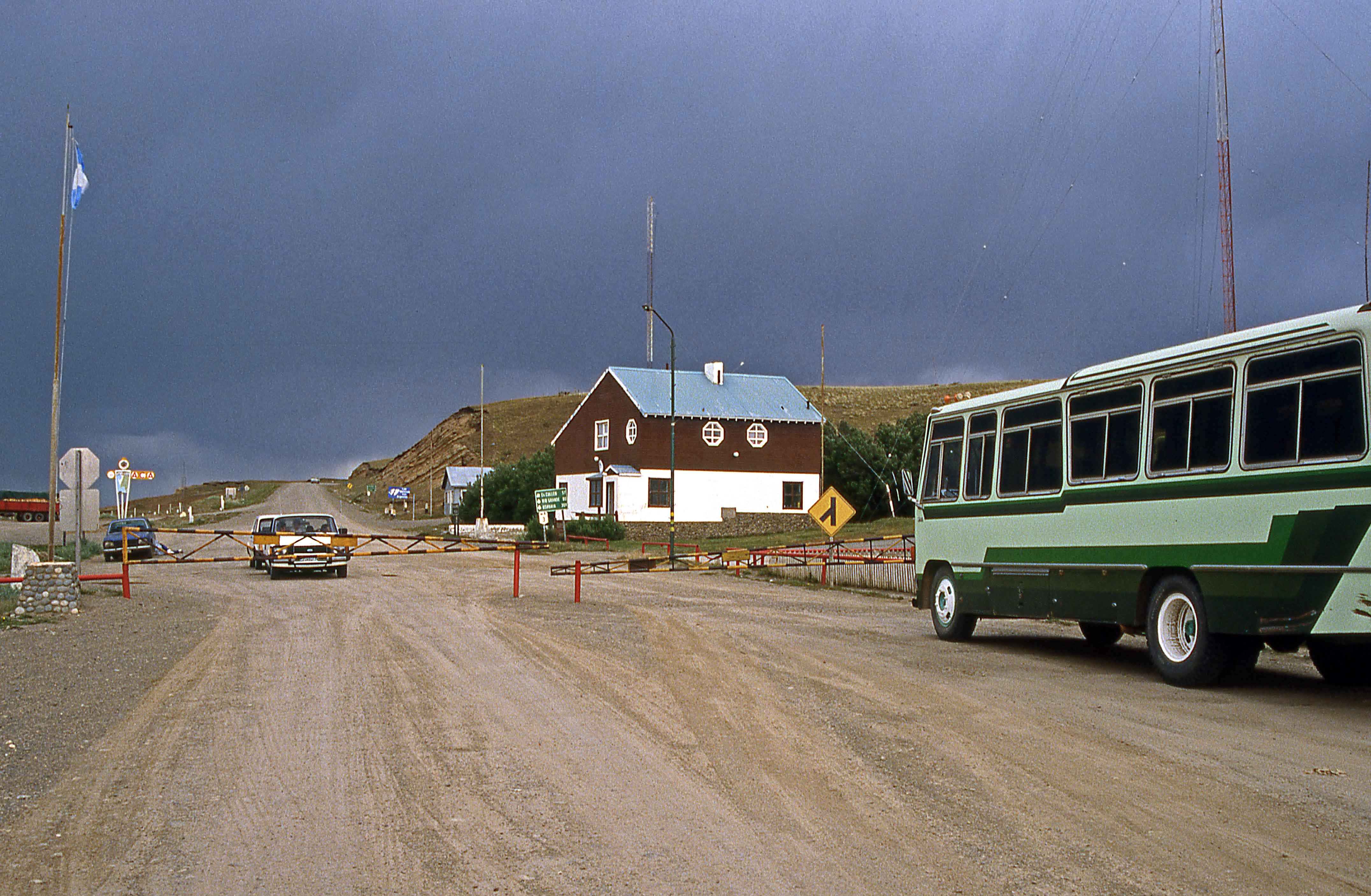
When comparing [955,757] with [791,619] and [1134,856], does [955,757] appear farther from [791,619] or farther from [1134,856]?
[791,619]

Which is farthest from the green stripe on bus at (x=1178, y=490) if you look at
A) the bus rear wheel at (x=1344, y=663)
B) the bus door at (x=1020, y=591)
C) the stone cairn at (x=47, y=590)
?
the stone cairn at (x=47, y=590)

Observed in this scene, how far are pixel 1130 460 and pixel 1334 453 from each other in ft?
9.72

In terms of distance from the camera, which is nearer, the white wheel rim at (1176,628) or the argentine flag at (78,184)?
the white wheel rim at (1176,628)

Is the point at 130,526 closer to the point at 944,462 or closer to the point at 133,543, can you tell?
the point at 133,543

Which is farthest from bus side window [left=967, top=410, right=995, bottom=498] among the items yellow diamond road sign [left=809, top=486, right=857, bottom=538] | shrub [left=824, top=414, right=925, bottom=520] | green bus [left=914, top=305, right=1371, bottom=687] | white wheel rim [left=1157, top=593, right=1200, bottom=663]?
shrub [left=824, top=414, right=925, bottom=520]

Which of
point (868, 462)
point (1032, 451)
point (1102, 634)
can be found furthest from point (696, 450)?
point (1032, 451)

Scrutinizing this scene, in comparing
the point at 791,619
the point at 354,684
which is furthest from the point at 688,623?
the point at 354,684

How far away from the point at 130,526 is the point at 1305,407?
4543cm

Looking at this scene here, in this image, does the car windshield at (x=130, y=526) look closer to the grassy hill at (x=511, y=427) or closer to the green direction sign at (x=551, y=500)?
the green direction sign at (x=551, y=500)

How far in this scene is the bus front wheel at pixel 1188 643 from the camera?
1221 cm

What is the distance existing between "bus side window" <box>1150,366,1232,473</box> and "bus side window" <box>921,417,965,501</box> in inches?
180

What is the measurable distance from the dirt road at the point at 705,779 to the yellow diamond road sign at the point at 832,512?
15129mm

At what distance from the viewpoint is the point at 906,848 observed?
6.44m

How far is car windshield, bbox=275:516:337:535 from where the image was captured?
114ft
